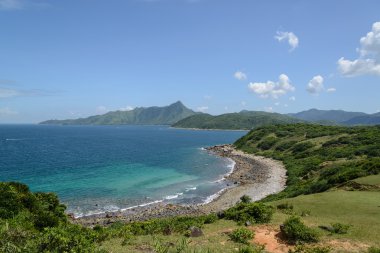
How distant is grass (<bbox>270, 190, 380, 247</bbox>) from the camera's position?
60.3ft

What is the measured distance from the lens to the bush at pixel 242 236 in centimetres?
1820

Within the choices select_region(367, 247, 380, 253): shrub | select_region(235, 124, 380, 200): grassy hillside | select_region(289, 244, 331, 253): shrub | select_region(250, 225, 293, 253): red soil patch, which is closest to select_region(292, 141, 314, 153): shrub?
select_region(235, 124, 380, 200): grassy hillside

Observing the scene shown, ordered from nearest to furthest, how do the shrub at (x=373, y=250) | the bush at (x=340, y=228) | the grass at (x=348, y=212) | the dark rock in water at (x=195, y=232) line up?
the shrub at (x=373, y=250)
the grass at (x=348, y=212)
the bush at (x=340, y=228)
the dark rock in water at (x=195, y=232)

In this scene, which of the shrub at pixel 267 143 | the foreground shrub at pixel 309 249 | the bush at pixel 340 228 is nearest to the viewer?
the foreground shrub at pixel 309 249

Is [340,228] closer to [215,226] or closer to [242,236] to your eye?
[242,236]

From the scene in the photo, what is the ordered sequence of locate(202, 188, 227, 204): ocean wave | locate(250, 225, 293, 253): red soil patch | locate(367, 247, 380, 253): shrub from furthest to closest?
locate(202, 188, 227, 204): ocean wave
locate(250, 225, 293, 253): red soil patch
locate(367, 247, 380, 253): shrub

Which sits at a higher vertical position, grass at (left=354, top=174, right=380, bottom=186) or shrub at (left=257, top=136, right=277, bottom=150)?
grass at (left=354, top=174, right=380, bottom=186)

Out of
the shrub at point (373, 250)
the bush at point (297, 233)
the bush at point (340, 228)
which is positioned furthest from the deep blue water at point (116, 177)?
the shrub at point (373, 250)

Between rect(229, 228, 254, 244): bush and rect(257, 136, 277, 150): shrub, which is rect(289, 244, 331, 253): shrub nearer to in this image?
rect(229, 228, 254, 244): bush

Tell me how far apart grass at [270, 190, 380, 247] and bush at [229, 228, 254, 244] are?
3.76 meters

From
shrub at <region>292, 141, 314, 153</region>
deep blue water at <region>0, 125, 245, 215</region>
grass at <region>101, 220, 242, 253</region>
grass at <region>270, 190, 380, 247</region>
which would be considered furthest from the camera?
shrub at <region>292, 141, 314, 153</region>

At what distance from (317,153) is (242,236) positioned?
72.8 m

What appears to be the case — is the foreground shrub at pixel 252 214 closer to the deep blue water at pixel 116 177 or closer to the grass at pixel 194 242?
the grass at pixel 194 242

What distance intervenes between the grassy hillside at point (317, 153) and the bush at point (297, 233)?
19939 millimetres
